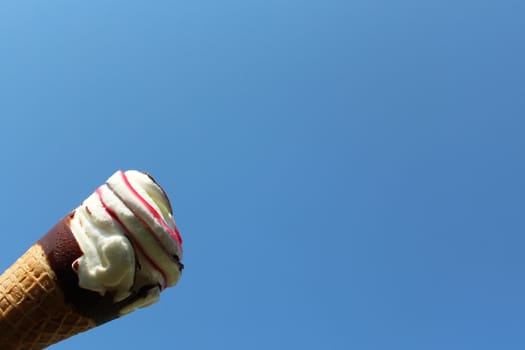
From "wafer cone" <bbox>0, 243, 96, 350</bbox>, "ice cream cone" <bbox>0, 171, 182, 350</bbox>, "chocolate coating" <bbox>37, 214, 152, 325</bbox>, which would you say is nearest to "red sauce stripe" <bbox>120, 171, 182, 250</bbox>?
"ice cream cone" <bbox>0, 171, 182, 350</bbox>

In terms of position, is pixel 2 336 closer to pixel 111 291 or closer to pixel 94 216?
pixel 111 291

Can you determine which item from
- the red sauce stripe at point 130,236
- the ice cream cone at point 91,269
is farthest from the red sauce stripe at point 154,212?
the red sauce stripe at point 130,236

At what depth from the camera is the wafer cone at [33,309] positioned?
3.10 m

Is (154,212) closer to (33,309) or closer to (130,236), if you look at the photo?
(130,236)

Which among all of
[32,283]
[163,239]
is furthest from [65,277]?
[163,239]

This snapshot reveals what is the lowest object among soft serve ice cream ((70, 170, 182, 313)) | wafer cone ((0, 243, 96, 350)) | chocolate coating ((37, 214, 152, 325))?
wafer cone ((0, 243, 96, 350))

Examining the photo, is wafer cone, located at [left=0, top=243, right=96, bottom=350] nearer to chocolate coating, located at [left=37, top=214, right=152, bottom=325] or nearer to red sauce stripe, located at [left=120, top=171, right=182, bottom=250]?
chocolate coating, located at [left=37, top=214, right=152, bottom=325]

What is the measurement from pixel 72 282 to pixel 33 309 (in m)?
0.30

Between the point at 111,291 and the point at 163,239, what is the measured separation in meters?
0.48

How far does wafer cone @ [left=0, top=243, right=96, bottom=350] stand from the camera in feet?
10.2

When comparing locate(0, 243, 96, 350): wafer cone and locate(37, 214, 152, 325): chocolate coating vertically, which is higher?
locate(37, 214, 152, 325): chocolate coating

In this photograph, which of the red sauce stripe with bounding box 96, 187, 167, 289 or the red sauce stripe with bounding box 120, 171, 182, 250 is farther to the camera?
the red sauce stripe with bounding box 120, 171, 182, 250

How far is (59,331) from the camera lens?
3258 millimetres

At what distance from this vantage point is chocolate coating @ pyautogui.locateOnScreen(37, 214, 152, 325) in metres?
3.12
